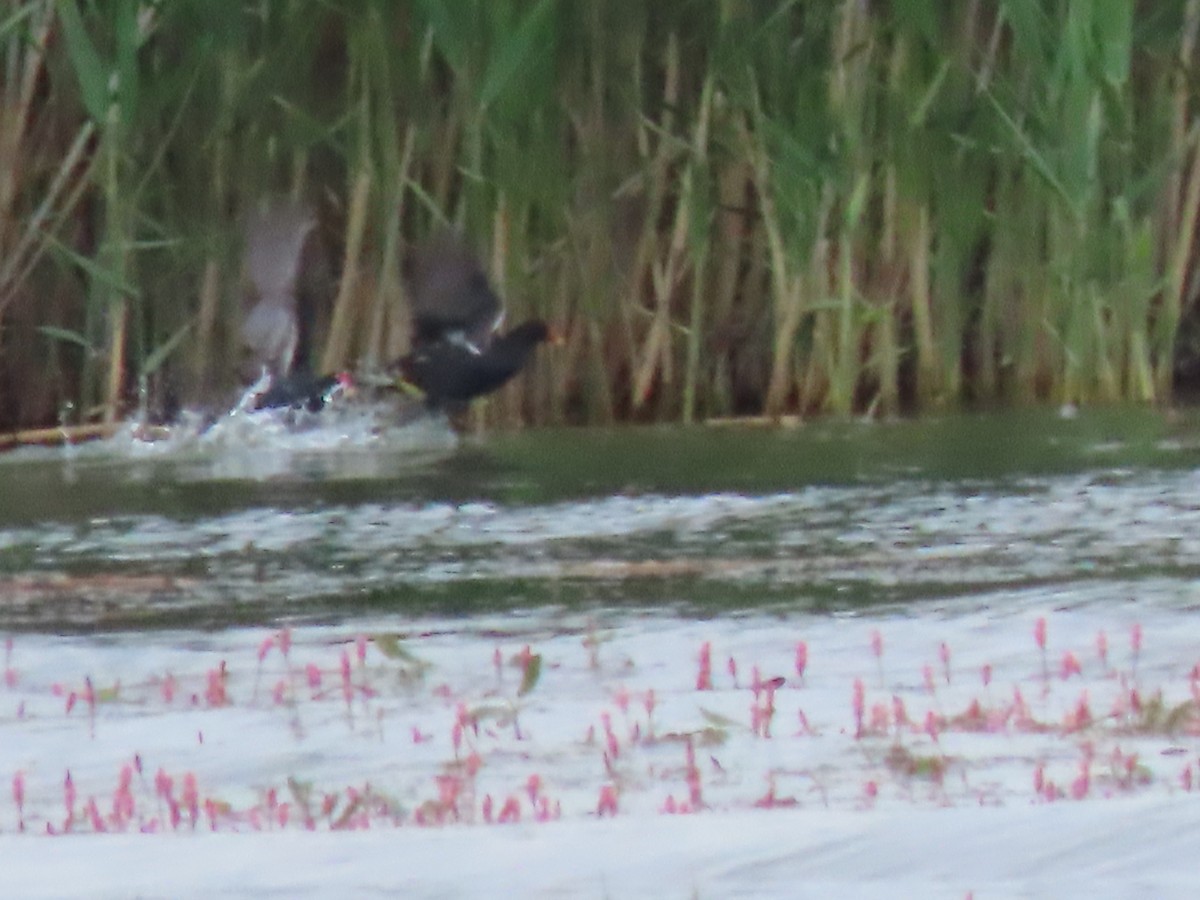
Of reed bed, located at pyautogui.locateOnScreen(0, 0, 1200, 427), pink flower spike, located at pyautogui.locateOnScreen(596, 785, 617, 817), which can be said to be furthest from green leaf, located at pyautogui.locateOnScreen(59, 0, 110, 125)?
pink flower spike, located at pyautogui.locateOnScreen(596, 785, 617, 817)

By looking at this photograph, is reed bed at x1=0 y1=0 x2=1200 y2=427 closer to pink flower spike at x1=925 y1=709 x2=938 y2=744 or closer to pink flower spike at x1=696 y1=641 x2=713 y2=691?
pink flower spike at x1=696 y1=641 x2=713 y2=691

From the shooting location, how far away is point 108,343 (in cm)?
907

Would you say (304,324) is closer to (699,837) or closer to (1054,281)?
(1054,281)

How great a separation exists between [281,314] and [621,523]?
9.51ft

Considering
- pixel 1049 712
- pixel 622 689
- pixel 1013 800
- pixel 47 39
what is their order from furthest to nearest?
pixel 47 39 → pixel 622 689 → pixel 1049 712 → pixel 1013 800

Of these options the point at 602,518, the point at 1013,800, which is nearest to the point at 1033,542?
the point at 602,518

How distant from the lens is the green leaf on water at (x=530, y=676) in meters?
4.37

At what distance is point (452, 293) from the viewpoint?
9172 mm

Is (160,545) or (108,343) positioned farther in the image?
(108,343)

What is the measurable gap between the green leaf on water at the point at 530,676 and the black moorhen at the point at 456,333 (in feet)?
14.7

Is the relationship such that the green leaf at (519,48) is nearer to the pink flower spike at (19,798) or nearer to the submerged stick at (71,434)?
the submerged stick at (71,434)

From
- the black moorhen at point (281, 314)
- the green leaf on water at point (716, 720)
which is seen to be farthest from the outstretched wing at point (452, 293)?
the green leaf on water at point (716, 720)

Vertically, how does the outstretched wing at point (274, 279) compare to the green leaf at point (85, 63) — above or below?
below

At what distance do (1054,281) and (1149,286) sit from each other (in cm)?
31
